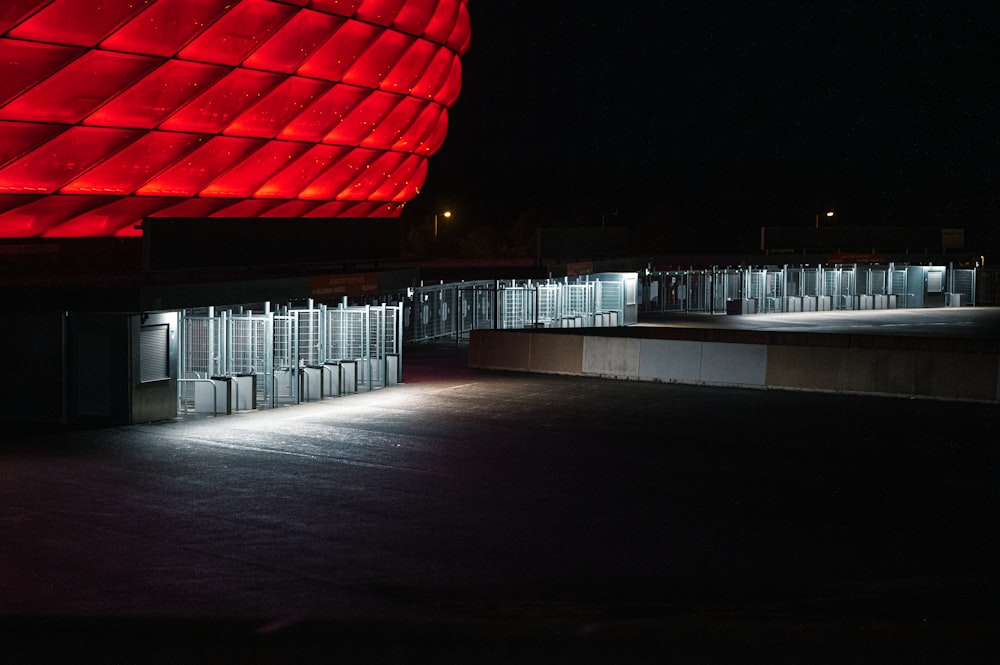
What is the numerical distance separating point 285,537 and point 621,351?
636 inches

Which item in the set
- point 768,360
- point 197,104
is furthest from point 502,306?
point 768,360

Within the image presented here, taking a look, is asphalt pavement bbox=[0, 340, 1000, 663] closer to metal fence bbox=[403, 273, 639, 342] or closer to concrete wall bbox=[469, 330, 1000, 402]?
concrete wall bbox=[469, 330, 1000, 402]

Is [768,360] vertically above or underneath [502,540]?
above

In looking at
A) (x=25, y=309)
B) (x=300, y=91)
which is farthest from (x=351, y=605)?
(x=300, y=91)

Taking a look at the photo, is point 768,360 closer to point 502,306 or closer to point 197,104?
point 197,104

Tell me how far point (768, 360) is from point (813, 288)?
31460mm

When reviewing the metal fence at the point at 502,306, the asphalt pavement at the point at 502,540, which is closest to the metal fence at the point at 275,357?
the asphalt pavement at the point at 502,540

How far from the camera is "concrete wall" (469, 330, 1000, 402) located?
24.2 m

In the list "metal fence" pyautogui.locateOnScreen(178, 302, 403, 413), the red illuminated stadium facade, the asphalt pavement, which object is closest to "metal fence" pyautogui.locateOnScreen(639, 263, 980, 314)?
the red illuminated stadium facade

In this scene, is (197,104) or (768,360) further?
(197,104)

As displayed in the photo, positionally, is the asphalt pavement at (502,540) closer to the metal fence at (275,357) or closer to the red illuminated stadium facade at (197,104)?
the metal fence at (275,357)

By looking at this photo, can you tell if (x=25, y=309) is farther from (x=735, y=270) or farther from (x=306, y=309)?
(x=735, y=270)

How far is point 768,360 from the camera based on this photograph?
26.0 metres

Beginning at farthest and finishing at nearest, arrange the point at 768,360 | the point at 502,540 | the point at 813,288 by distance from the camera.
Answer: the point at 813,288 → the point at 768,360 → the point at 502,540
